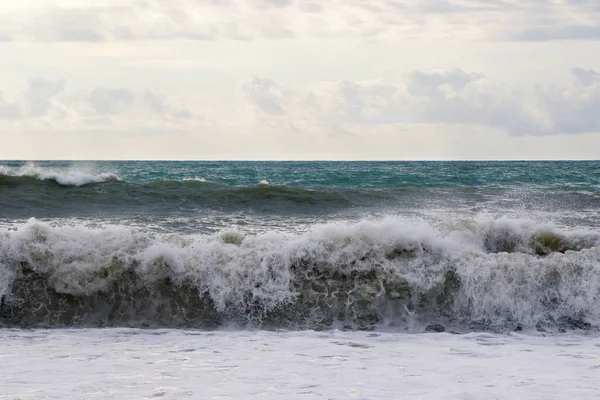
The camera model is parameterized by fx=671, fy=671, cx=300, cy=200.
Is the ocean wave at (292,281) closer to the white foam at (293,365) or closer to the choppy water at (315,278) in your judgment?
the choppy water at (315,278)

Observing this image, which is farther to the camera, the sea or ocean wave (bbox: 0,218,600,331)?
ocean wave (bbox: 0,218,600,331)

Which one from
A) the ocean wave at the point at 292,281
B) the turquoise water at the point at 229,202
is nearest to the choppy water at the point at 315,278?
the ocean wave at the point at 292,281

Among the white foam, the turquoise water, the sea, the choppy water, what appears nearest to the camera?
the white foam

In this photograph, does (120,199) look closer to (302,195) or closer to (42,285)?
(302,195)

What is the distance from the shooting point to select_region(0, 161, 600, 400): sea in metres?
4.86

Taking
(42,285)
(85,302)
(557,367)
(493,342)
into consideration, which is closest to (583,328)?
(493,342)

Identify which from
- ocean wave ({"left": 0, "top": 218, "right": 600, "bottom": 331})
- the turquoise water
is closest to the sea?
ocean wave ({"left": 0, "top": 218, "right": 600, "bottom": 331})

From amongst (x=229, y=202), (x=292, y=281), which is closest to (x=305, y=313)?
(x=292, y=281)

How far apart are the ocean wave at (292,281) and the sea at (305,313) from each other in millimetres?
18

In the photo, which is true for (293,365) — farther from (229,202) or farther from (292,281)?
(229,202)

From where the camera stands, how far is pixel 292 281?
7859 millimetres

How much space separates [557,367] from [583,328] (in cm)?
193

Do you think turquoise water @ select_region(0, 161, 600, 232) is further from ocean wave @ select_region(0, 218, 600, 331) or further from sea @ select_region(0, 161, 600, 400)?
sea @ select_region(0, 161, 600, 400)

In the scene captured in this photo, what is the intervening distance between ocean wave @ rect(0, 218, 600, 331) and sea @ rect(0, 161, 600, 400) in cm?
2
